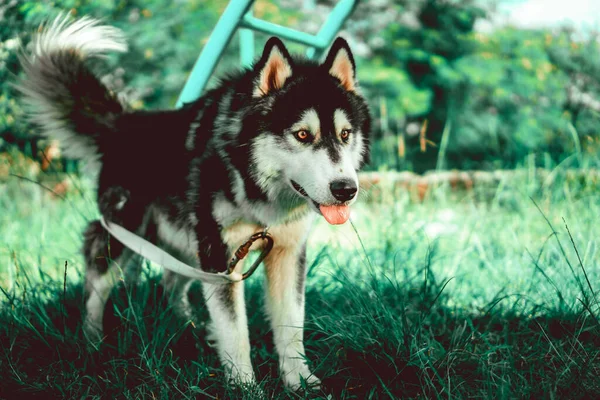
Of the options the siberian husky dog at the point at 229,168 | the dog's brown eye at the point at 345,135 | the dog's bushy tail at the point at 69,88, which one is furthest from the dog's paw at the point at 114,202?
the dog's brown eye at the point at 345,135

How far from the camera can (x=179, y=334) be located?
256cm

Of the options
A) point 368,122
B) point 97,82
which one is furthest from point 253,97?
point 97,82

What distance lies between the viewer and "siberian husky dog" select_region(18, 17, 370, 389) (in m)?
2.29

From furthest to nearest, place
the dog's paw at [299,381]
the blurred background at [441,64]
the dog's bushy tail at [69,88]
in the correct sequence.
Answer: the blurred background at [441,64], the dog's bushy tail at [69,88], the dog's paw at [299,381]

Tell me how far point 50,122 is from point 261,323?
5.45 ft

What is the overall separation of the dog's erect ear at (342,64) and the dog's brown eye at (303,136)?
373 millimetres

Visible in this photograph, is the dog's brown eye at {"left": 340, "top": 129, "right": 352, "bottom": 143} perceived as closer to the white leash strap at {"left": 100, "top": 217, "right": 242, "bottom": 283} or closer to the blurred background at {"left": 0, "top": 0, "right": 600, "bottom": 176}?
the white leash strap at {"left": 100, "top": 217, "right": 242, "bottom": 283}

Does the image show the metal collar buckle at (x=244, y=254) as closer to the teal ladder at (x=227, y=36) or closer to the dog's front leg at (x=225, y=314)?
the dog's front leg at (x=225, y=314)

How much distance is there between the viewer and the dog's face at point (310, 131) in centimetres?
215

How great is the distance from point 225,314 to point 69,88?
1.67 m

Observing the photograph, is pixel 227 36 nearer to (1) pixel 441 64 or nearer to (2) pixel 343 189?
(2) pixel 343 189

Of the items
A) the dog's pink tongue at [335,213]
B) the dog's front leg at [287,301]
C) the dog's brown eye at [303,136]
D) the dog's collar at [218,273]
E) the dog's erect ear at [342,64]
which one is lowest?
the dog's front leg at [287,301]

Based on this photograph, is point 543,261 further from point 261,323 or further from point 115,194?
point 115,194

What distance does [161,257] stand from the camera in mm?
2547
